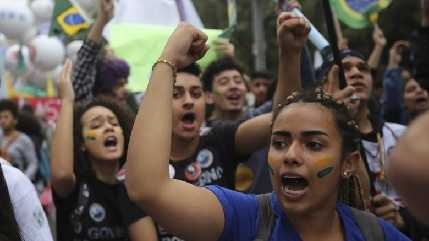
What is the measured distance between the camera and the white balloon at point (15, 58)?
1044cm

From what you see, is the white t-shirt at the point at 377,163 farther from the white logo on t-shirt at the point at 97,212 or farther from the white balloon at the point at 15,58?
the white balloon at the point at 15,58

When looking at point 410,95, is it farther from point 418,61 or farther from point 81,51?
point 81,51

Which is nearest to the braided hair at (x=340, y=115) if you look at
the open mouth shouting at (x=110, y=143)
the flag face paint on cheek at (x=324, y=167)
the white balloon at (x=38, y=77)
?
the flag face paint on cheek at (x=324, y=167)

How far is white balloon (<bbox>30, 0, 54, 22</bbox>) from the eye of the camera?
38.8 ft

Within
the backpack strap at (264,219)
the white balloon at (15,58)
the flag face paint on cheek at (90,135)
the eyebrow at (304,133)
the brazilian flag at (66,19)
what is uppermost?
the brazilian flag at (66,19)

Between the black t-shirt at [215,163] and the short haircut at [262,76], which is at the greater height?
the black t-shirt at [215,163]

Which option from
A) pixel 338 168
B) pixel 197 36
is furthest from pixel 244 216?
pixel 197 36

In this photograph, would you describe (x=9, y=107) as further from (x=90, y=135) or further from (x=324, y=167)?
(x=324, y=167)

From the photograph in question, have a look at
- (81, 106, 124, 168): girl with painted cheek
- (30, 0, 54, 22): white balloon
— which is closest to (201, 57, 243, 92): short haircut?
(81, 106, 124, 168): girl with painted cheek

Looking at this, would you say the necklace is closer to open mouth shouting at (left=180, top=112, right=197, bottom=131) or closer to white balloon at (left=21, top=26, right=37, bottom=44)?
open mouth shouting at (left=180, top=112, right=197, bottom=131)

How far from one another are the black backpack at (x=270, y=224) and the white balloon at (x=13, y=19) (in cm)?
724

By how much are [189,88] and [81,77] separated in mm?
1653

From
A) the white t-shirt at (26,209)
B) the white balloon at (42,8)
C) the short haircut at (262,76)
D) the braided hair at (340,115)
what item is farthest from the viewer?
the white balloon at (42,8)

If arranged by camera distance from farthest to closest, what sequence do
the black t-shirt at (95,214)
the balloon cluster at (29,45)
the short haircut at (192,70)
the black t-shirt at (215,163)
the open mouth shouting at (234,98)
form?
1. the balloon cluster at (29,45)
2. the open mouth shouting at (234,98)
3. the short haircut at (192,70)
4. the black t-shirt at (95,214)
5. the black t-shirt at (215,163)
